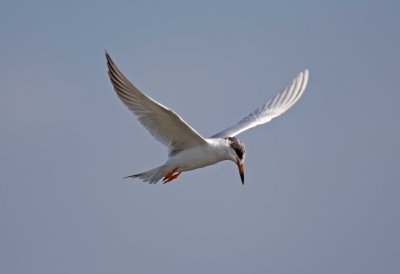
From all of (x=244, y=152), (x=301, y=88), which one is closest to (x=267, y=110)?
(x=301, y=88)

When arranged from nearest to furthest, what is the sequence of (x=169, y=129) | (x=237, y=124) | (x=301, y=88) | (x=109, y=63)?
(x=109, y=63) → (x=169, y=129) → (x=237, y=124) → (x=301, y=88)

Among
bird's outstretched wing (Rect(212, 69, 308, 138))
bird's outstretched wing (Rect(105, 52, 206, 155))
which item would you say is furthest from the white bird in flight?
bird's outstretched wing (Rect(212, 69, 308, 138))

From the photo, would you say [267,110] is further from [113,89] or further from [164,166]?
[113,89]

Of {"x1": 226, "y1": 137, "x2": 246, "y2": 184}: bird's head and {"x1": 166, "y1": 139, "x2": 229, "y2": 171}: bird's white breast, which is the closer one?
{"x1": 166, "y1": 139, "x2": 229, "y2": 171}: bird's white breast

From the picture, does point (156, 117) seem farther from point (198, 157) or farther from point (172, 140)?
point (198, 157)

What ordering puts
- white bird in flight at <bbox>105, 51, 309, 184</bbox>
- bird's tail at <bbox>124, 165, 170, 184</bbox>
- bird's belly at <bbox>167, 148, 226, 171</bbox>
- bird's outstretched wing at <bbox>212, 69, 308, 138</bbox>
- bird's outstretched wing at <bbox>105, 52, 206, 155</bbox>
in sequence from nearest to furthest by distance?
bird's outstretched wing at <bbox>105, 52, 206, 155</bbox>
white bird in flight at <bbox>105, 51, 309, 184</bbox>
bird's belly at <bbox>167, 148, 226, 171</bbox>
bird's tail at <bbox>124, 165, 170, 184</bbox>
bird's outstretched wing at <bbox>212, 69, 308, 138</bbox>

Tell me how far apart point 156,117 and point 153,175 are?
3.81ft

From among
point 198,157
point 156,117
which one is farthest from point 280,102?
point 156,117

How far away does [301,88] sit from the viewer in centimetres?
1786

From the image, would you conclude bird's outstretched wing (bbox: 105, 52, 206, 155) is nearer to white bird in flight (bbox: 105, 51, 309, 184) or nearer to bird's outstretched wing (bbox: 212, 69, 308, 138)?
white bird in flight (bbox: 105, 51, 309, 184)

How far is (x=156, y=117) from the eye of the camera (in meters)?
13.5

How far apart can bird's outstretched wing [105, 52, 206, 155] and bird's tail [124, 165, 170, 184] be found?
29 centimetres

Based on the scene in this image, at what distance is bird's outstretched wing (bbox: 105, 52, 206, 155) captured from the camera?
12.8m

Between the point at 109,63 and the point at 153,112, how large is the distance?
1.06 metres
